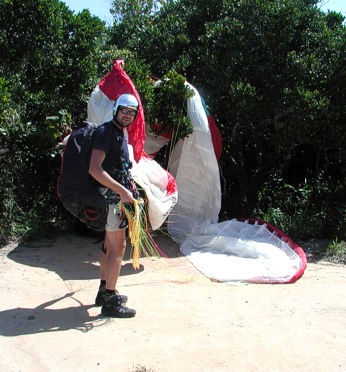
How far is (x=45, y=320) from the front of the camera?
12.5ft

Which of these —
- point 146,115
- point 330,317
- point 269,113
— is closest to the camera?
point 330,317

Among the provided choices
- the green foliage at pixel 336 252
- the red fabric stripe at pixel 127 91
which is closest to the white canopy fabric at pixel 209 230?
the green foliage at pixel 336 252

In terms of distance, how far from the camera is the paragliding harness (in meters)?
3.72

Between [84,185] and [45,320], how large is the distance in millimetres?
1082

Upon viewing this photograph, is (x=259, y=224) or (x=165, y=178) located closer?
(x=165, y=178)

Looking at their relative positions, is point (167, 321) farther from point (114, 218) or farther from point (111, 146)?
point (111, 146)

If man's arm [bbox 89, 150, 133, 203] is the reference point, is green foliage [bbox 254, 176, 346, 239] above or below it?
below

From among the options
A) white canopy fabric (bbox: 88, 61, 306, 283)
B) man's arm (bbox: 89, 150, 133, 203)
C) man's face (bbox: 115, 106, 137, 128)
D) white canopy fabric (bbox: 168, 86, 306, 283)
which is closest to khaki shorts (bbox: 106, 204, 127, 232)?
man's arm (bbox: 89, 150, 133, 203)

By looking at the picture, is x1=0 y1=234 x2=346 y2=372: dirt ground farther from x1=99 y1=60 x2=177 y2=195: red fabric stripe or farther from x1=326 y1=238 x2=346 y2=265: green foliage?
x1=99 y1=60 x2=177 y2=195: red fabric stripe

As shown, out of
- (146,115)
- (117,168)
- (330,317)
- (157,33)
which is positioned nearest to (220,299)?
(330,317)

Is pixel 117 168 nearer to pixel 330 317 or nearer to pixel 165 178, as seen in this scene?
pixel 165 178

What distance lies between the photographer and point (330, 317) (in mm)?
4016

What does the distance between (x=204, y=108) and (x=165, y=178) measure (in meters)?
1.39

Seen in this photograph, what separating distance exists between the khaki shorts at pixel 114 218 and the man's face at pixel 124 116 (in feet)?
2.09
